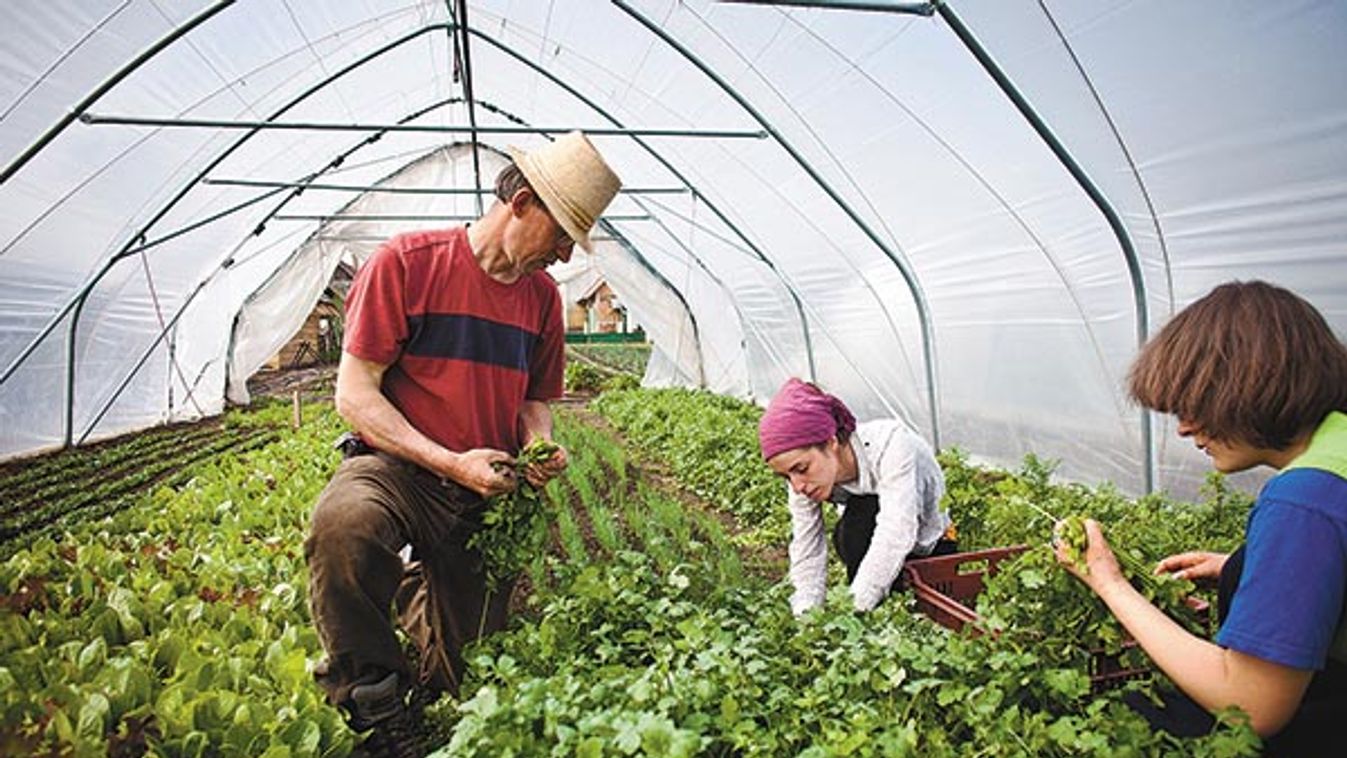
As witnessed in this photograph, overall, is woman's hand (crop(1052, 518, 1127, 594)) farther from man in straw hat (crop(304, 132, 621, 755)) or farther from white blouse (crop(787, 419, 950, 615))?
man in straw hat (crop(304, 132, 621, 755))

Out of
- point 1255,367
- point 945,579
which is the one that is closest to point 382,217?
point 945,579

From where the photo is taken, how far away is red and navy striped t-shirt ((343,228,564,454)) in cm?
233

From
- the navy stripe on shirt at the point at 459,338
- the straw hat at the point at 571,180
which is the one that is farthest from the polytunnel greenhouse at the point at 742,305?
the straw hat at the point at 571,180

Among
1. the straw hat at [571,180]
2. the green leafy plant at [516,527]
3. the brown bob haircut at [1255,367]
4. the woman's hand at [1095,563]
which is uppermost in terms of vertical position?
the straw hat at [571,180]

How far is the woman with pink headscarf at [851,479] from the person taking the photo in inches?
92.1

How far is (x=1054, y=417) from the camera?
4812 millimetres

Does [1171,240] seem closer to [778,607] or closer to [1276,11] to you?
[1276,11]

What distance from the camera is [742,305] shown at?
10.2m

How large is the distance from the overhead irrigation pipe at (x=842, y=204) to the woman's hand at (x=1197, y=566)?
162 inches

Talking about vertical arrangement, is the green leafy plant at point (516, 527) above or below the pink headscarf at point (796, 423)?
below

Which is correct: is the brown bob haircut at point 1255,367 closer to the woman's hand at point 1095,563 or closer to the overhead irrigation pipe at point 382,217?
the woman's hand at point 1095,563

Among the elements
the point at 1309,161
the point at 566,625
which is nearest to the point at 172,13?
the point at 566,625

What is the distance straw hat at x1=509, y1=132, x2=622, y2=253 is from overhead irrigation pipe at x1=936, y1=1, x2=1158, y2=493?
7.16 ft

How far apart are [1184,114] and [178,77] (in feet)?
19.2
